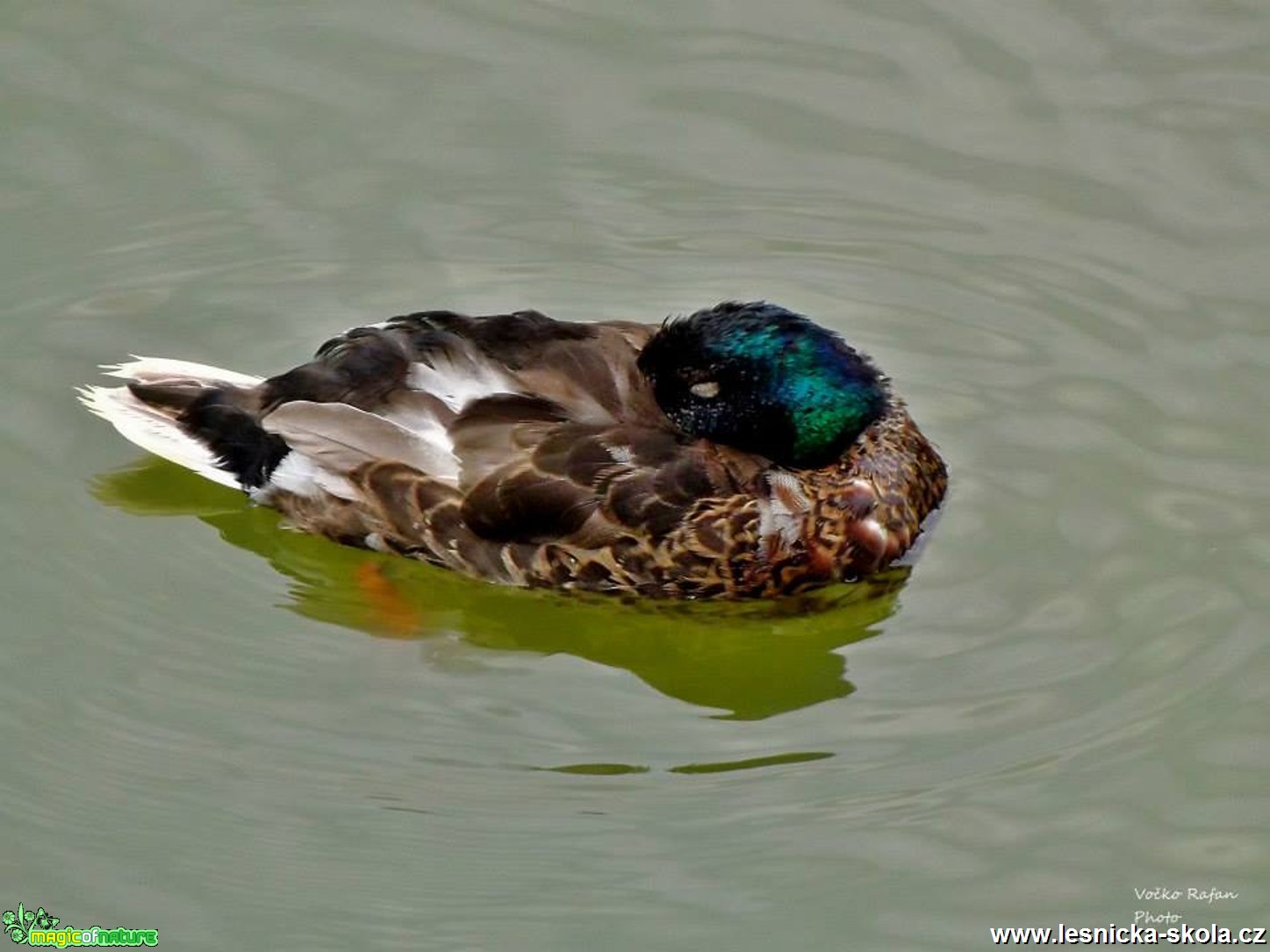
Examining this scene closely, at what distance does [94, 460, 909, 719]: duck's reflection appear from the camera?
883 cm

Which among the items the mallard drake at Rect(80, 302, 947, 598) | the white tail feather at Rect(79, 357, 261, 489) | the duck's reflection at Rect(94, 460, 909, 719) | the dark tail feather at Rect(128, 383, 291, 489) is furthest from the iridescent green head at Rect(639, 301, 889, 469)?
the white tail feather at Rect(79, 357, 261, 489)

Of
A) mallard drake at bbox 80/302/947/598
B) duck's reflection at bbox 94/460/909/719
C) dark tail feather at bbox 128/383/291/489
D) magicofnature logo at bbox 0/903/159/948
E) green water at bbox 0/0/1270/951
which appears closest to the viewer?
magicofnature logo at bbox 0/903/159/948

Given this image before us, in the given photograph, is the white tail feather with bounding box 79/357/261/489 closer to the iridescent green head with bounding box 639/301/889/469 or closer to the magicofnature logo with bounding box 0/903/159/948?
the iridescent green head with bounding box 639/301/889/469

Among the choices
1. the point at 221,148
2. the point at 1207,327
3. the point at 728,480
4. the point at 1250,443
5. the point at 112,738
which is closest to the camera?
the point at 112,738

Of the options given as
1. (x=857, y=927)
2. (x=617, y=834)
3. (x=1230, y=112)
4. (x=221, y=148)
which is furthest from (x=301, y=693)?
(x=1230, y=112)

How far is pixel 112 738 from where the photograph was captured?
8.34 meters

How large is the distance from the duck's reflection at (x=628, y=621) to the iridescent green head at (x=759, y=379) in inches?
25.2

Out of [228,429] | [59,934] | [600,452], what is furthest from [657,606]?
[59,934]

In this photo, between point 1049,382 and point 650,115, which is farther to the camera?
point 650,115

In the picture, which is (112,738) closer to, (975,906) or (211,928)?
(211,928)

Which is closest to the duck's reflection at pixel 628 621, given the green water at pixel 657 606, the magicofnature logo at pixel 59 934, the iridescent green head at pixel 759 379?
the green water at pixel 657 606

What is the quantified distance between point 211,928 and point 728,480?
2.68 meters

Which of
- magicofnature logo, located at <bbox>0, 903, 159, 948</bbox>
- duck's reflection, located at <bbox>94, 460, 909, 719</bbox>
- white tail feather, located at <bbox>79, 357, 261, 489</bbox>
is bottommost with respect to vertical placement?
magicofnature logo, located at <bbox>0, 903, 159, 948</bbox>

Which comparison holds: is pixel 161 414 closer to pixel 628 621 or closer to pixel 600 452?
pixel 600 452
